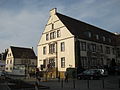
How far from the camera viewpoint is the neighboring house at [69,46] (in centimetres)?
3753

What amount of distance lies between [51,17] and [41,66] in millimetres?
11153

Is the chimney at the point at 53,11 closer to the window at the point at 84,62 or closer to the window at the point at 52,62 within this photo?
the window at the point at 52,62

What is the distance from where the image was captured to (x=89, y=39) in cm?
4100

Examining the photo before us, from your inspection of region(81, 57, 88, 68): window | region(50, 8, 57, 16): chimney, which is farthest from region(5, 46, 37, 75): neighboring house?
region(81, 57, 88, 68): window

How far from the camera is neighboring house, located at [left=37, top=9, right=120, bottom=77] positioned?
37.5 meters

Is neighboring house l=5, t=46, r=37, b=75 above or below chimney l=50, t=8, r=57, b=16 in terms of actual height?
below

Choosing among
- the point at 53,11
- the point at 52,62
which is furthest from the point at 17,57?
the point at 53,11

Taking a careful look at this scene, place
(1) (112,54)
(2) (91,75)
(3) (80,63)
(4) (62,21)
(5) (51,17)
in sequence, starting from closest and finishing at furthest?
1. (2) (91,75)
2. (3) (80,63)
3. (4) (62,21)
4. (5) (51,17)
5. (1) (112,54)

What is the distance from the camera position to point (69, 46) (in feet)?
124

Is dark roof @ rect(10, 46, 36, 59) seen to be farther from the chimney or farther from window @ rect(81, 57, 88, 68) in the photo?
window @ rect(81, 57, 88, 68)

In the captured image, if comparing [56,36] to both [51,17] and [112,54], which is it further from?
[112,54]

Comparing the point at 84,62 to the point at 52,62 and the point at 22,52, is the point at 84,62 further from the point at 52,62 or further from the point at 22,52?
the point at 22,52

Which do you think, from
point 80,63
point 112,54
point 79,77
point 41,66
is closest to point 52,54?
point 41,66

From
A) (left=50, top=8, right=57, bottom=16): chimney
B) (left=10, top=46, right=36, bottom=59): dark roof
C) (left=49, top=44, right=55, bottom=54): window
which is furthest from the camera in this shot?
A: (left=10, top=46, right=36, bottom=59): dark roof
